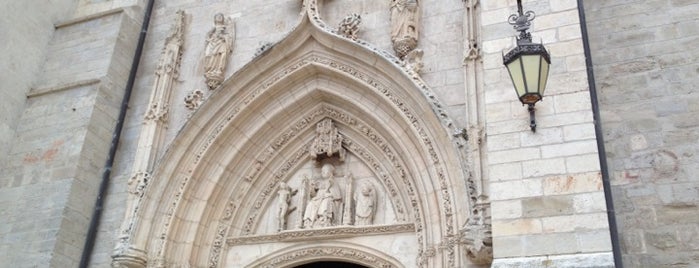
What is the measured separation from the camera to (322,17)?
8367 mm

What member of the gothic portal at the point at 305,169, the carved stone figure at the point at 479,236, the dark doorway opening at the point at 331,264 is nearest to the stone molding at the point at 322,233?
the gothic portal at the point at 305,169

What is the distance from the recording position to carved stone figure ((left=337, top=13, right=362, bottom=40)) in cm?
788

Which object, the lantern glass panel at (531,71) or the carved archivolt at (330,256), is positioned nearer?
the lantern glass panel at (531,71)

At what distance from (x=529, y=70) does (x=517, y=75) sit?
109mm

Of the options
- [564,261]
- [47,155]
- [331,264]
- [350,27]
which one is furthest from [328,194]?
[47,155]

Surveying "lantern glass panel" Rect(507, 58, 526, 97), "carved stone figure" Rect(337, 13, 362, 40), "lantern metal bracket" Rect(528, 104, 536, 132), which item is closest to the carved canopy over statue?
"carved stone figure" Rect(337, 13, 362, 40)

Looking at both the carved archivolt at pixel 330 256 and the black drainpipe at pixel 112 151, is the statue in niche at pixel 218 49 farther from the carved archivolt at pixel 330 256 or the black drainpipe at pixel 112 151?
the carved archivolt at pixel 330 256

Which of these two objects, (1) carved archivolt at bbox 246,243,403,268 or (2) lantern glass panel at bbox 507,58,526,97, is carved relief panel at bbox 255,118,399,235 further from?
(2) lantern glass panel at bbox 507,58,526,97

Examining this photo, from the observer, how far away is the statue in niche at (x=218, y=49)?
8398mm

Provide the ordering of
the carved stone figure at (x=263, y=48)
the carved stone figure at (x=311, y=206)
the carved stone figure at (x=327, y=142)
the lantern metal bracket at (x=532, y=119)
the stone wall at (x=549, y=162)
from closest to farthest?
the stone wall at (x=549, y=162)
the lantern metal bracket at (x=532, y=119)
the carved stone figure at (x=311, y=206)
the carved stone figure at (x=327, y=142)
the carved stone figure at (x=263, y=48)

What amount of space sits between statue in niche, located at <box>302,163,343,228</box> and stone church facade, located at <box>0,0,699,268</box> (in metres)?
0.03

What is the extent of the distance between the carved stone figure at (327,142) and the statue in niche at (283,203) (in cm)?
49

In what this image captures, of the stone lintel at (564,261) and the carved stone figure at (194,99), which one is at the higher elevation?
the carved stone figure at (194,99)

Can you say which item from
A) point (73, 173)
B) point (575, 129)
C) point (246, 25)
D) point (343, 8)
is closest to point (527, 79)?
point (575, 129)
